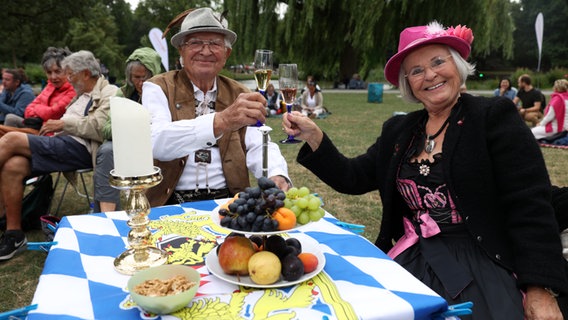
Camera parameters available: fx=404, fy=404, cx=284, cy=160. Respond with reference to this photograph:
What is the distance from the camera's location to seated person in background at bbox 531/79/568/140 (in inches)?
329

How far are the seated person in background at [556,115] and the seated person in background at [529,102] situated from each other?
223cm

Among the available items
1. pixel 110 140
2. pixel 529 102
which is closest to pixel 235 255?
pixel 110 140

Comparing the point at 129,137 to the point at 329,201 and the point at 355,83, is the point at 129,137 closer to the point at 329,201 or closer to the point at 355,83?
the point at 329,201

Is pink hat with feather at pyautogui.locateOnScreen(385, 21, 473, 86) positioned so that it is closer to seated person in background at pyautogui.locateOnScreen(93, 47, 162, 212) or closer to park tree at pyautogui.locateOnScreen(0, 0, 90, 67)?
seated person in background at pyautogui.locateOnScreen(93, 47, 162, 212)

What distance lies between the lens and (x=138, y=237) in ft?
4.83

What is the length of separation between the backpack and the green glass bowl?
3975mm

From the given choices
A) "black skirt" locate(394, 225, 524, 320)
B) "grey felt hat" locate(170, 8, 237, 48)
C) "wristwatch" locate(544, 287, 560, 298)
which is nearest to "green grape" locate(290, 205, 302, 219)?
"black skirt" locate(394, 225, 524, 320)

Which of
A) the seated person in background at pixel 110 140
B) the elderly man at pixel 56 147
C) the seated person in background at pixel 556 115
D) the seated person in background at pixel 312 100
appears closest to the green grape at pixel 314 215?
the seated person in background at pixel 110 140

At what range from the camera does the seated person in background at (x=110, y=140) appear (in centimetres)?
389

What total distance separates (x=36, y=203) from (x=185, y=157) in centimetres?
293

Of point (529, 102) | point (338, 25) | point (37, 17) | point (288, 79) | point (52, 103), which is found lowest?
point (52, 103)

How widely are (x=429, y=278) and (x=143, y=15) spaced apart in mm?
54735

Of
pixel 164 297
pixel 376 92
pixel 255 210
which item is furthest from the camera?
pixel 376 92

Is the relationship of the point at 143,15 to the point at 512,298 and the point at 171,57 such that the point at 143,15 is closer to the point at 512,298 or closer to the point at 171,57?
the point at 171,57
